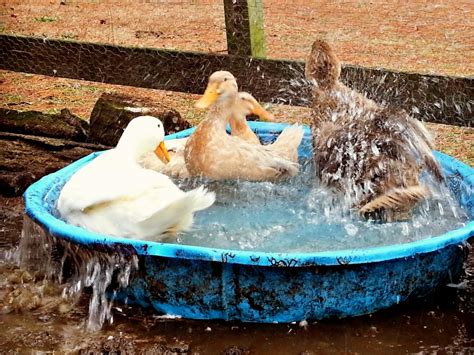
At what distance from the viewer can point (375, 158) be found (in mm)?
3957

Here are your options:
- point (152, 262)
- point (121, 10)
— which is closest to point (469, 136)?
point (152, 262)

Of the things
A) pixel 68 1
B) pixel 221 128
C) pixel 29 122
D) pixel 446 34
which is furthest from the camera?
pixel 68 1

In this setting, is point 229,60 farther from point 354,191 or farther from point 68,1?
point 68,1

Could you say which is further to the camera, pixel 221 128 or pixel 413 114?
pixel 413 114

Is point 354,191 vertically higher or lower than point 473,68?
lower

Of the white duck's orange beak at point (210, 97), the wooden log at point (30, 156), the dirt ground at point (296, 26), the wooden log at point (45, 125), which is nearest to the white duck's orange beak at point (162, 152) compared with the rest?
the white duck's orange beak at point (210, 97)

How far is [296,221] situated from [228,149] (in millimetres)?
575

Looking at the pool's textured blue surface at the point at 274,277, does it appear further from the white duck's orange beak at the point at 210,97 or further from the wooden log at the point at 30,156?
the wooden log at the point at 30,156

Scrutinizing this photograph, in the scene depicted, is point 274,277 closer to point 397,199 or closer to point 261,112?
point 397,199

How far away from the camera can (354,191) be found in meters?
4.01

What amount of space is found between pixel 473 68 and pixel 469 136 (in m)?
1.88

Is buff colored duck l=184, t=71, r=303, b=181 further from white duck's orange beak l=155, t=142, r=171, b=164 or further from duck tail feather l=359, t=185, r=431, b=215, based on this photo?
duck tail feather l=359, t=185, r=431, b=215

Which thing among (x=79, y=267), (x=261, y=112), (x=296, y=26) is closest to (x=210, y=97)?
(x=261, y=112)

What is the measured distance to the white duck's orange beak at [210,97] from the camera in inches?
177
